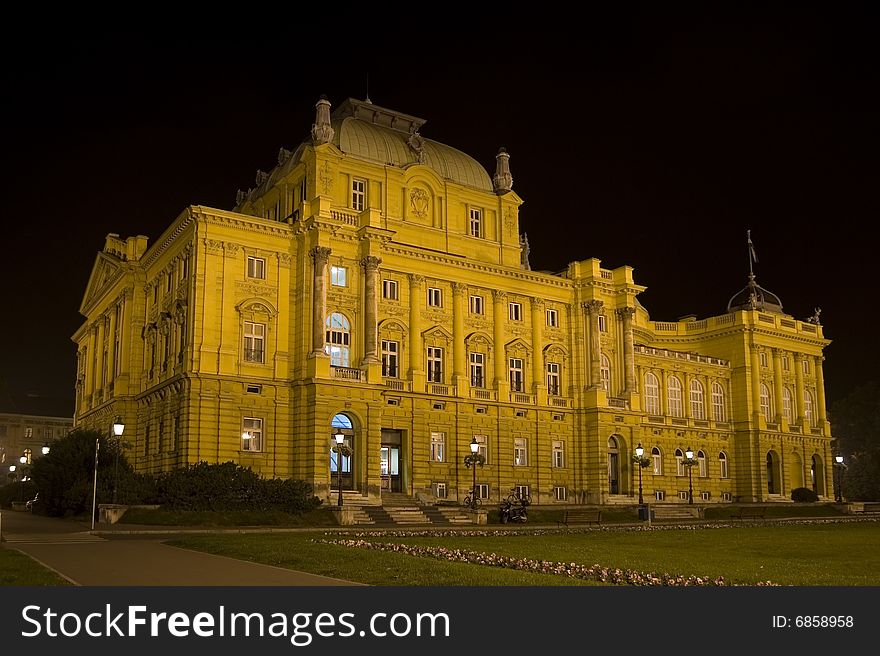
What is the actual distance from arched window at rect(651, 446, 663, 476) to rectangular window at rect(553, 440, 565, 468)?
12.3m

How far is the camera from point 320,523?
44656 millimetres

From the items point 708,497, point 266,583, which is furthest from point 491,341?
point 266,583

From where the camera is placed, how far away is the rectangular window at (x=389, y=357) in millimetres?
59906

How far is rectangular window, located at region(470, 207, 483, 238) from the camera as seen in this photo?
6919 centimetres

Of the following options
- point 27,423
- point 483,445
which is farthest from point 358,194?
point 27,423

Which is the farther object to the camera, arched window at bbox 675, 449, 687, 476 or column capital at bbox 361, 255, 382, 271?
arched window at bbox 675, 449, 687, 476

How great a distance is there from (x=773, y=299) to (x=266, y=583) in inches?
3398

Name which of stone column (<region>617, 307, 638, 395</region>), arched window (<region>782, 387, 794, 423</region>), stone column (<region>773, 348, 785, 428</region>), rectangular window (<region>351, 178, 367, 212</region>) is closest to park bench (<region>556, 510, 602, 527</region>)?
stone column (<region>617, 307, 638, 395</region>)

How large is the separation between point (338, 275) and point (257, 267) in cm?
537

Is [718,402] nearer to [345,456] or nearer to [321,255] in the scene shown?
[345,456]

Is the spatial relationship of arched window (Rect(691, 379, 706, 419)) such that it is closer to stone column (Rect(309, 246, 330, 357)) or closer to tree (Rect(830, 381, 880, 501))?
tree (Rect(830, 381, 880, 501))

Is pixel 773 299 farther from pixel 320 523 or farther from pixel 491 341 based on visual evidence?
pixel 320 523

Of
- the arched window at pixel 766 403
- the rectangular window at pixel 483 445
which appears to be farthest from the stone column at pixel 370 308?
the arched window at pixel 766 403

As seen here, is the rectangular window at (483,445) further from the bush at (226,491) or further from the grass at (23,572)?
the grass at (23,572)
